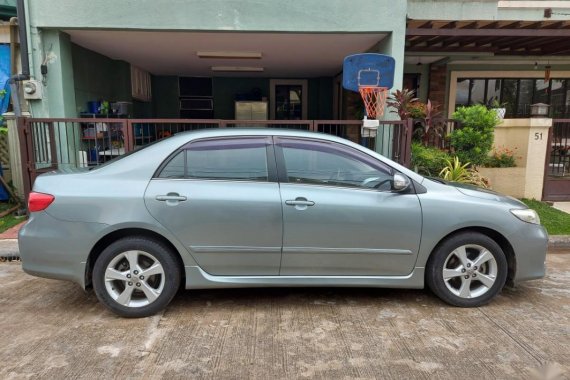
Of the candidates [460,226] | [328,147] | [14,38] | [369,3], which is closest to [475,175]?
[369,3]

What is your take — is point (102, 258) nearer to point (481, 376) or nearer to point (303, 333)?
point (303, 333)

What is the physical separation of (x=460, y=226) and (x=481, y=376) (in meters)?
1.27

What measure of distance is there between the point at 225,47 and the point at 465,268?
6597mm

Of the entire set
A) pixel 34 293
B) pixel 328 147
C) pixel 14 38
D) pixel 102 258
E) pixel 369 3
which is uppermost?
pixel 369 3

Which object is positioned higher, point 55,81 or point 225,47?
point 225,47

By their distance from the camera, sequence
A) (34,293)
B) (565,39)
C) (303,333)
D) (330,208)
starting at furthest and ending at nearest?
(565,39), (34,293), (330,208), (303,333)

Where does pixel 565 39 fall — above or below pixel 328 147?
Result: above

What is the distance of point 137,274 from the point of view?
11.3 ft

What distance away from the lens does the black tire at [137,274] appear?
3432 mm

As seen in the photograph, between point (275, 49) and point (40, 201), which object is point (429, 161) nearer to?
point (275, 49)

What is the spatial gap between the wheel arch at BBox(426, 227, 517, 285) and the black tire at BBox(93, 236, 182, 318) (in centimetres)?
223

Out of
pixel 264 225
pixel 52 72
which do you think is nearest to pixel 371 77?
pixel 264 225

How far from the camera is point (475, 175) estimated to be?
285 inches

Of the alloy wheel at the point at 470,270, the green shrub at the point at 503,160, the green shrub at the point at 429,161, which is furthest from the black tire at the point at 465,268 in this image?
the green shrub at the point at 503,160
